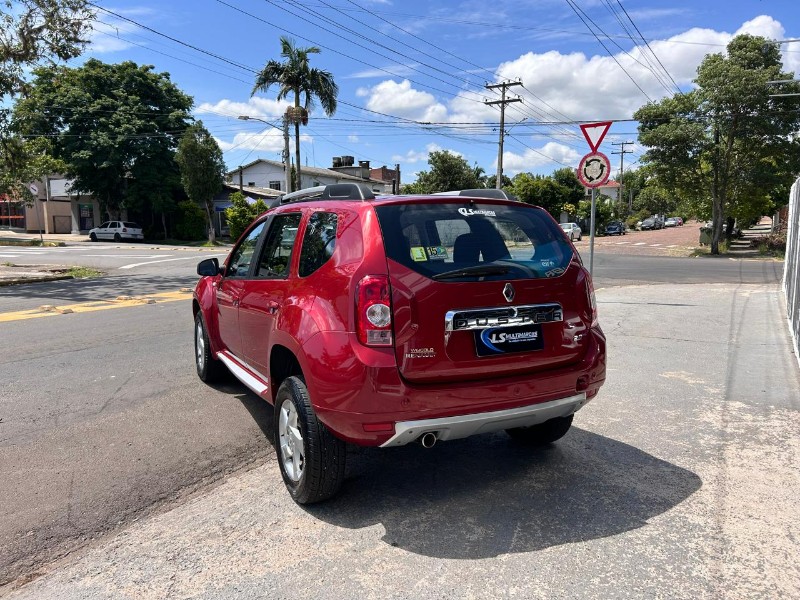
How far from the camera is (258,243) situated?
459 cm

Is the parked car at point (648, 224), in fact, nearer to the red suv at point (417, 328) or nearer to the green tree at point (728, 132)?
the green tree at point (728, 132)

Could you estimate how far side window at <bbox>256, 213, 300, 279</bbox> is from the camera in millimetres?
3979

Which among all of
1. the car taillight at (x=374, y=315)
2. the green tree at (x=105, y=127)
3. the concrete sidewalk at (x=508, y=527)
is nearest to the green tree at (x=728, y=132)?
the concrete sidewalk at (x=508, y=527)

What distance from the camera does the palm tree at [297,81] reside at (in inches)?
1300

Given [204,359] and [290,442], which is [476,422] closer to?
[290,442]

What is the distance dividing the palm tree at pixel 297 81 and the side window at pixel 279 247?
101ft

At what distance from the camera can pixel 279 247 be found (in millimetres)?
4168

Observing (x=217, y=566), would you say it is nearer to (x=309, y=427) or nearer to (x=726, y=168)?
(x=309, y=427)

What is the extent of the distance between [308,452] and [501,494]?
47.7 inches

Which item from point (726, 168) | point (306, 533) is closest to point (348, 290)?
point (306, 533)

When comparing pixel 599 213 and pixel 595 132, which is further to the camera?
pixel 599 213

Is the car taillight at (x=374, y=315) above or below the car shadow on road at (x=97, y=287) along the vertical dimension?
above

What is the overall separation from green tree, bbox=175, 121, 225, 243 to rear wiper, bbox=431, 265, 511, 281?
3940 cm

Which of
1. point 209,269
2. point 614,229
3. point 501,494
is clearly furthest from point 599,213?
point 501,494
